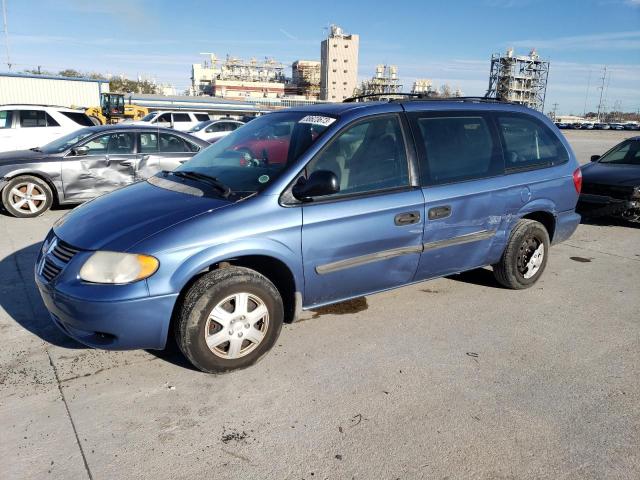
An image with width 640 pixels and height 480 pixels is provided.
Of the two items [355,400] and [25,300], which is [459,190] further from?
[25,300]

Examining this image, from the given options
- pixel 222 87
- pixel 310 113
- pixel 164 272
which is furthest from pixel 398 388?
pixel 222 87

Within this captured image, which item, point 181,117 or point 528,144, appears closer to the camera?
point 528,144

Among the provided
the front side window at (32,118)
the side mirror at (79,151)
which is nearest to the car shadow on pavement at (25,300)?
the side mirror at (79,151)

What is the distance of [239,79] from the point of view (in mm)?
141375

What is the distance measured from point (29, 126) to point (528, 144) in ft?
40.8

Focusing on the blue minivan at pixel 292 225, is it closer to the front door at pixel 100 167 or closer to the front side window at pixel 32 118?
the front door at pixel 100 167

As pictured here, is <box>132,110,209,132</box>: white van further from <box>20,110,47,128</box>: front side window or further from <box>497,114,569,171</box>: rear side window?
<box>497,114,569,171</box>: rear side window

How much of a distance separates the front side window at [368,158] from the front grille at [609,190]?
5345 millimetres

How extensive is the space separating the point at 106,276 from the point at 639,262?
5.95m

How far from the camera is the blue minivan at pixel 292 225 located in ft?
9.62

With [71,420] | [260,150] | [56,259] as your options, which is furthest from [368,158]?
[71,420]

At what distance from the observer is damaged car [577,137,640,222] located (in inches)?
290

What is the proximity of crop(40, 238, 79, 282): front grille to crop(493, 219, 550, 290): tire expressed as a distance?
359 centimetres

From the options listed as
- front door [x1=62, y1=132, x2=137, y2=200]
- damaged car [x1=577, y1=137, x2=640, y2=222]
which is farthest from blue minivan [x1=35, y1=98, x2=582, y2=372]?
front door [x1=62, y1=132, x2=137, y2=200]
